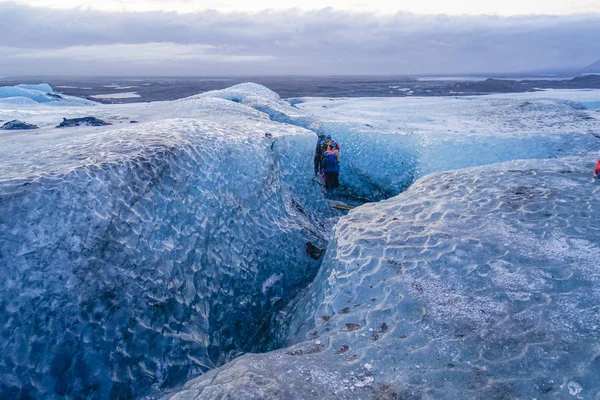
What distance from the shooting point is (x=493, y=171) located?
204 inches

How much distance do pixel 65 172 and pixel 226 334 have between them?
1.92 metres

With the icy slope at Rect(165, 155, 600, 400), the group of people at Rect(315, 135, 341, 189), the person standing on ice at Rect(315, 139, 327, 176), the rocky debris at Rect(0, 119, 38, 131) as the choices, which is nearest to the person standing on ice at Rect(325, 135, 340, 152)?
the group of people at Rect(315, 135, 341, 189)

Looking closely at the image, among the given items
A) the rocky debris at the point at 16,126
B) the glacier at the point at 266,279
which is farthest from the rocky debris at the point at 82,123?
the glacier at the point at 266,279

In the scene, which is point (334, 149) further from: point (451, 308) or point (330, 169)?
point (451, 308)

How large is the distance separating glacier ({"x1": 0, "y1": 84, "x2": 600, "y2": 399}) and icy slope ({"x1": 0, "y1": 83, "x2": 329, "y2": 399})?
1 cm

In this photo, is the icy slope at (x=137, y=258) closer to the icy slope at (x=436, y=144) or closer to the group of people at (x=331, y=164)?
the group of people at (x=331, y=164)

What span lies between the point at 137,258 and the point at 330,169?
503cm

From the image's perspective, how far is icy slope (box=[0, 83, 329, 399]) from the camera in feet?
9.36

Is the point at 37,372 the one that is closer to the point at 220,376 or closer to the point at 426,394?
the point at 220,376

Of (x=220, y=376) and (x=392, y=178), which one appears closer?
(x=220, y=376)

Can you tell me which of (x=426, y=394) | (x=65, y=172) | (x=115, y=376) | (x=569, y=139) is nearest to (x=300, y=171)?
(x=65, y=172)

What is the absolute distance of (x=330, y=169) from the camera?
26.1ft

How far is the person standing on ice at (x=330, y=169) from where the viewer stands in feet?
25.7

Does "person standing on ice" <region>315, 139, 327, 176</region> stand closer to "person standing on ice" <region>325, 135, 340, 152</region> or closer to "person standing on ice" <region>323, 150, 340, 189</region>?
"person standing on ice" <region>325, 135, 340, 152</region>
